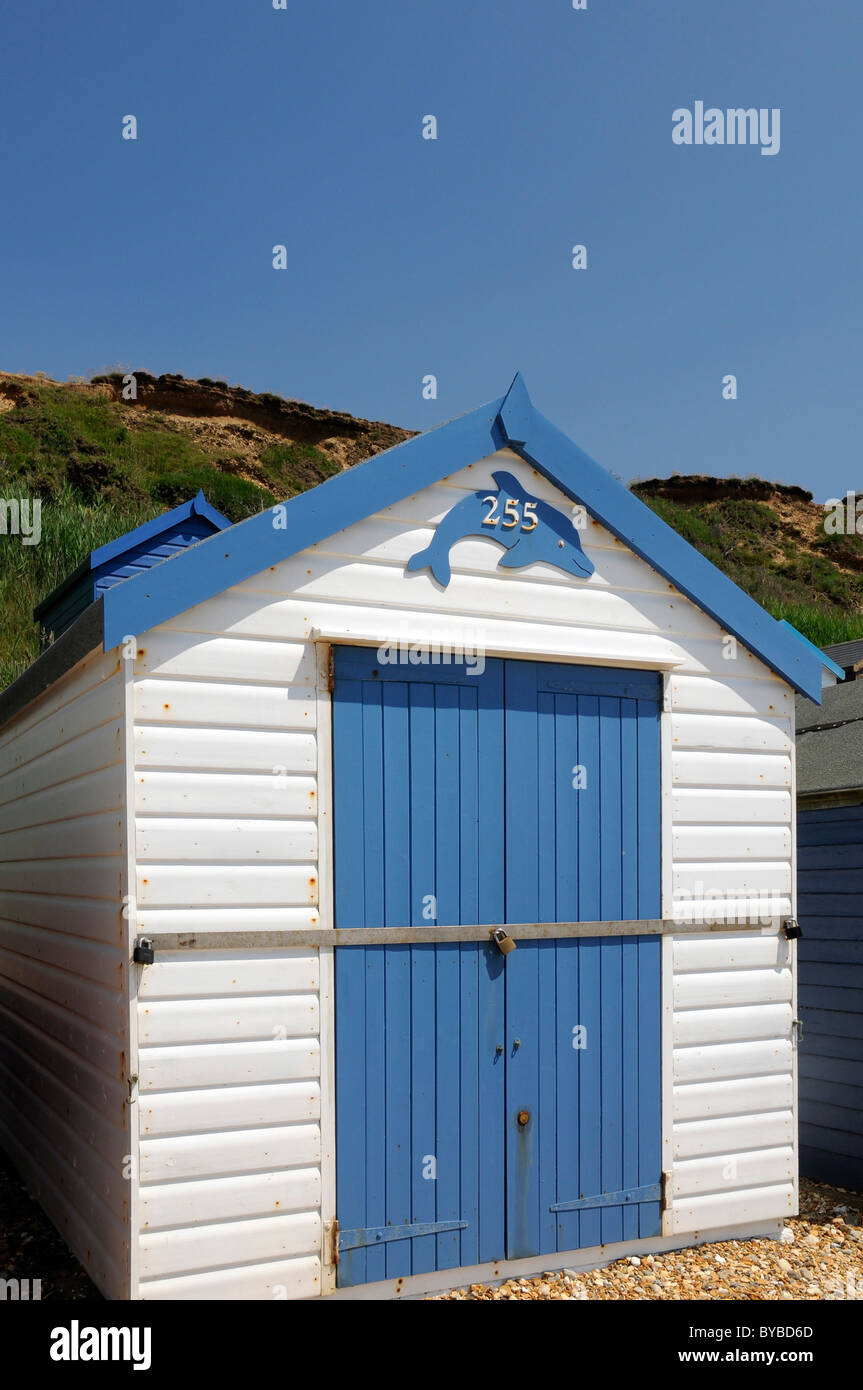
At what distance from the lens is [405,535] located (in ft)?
16.4

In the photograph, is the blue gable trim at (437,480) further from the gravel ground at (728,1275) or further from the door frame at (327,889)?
the gravel ground at (728,1275)

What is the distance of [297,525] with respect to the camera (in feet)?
15.4

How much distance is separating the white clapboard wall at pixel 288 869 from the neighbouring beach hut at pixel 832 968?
123 cm

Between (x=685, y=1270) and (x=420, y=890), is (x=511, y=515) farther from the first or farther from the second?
(x=685, y=1270)

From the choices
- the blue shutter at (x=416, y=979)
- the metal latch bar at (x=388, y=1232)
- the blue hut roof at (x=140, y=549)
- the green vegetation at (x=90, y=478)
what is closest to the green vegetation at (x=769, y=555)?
the green vegetation at (x=90, y=478)

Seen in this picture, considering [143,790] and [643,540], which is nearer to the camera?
[143,790]

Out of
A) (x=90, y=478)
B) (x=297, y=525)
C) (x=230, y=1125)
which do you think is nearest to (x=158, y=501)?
(x=90, y=478)

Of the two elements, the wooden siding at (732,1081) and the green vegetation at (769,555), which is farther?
the green vegetation at (769,555)

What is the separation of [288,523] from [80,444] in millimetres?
24333

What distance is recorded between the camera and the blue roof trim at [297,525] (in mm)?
4340

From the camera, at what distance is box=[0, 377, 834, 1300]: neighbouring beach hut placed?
436 cm

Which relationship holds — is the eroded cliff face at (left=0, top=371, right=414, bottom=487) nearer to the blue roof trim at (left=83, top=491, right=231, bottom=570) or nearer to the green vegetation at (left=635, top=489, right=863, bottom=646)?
the green vegetation at (left=635, top=489, right=863, bottom=646)
